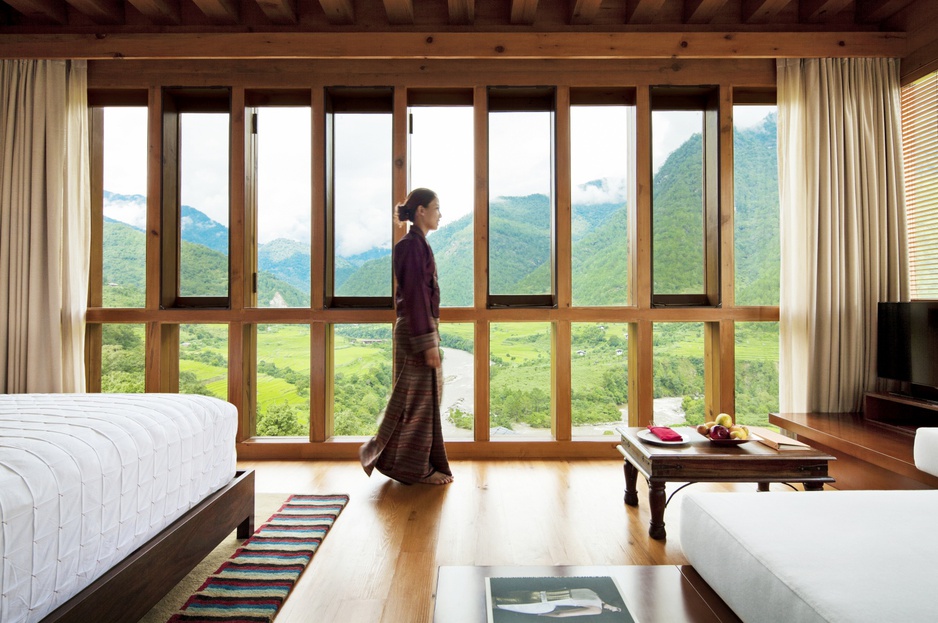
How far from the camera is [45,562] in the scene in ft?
3.74

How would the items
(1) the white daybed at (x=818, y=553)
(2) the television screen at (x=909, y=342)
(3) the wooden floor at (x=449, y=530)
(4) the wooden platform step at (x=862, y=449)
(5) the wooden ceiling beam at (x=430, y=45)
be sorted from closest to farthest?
(1) the white daybed at (x=818, y=553), (3) the wooden floor at (x=449, y=530), (4) the wooden platform step at (x=862, y=449), (2) the television screen at (x=909, y=342), (5) the wooden ceiling beam at (x=430, y=45)

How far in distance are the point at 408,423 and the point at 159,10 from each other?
3.04 m

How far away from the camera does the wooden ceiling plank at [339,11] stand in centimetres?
331

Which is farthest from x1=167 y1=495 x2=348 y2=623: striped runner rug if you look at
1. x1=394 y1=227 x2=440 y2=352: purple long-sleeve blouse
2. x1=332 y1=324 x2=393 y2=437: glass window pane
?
x1=332 y1=324 x2=393 y2=437: glass window pane

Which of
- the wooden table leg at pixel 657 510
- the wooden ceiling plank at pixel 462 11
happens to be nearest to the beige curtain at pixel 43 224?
the wooden ceiling plank at pixel 462 11

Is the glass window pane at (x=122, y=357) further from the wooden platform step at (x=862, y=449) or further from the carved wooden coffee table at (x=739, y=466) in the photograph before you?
the wooden platform step at (x=862, y=449)

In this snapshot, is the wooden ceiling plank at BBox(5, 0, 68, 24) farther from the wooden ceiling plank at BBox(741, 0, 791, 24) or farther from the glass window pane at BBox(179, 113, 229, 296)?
the wooden ceiling plank at BBox(741, 0, 791, 24)

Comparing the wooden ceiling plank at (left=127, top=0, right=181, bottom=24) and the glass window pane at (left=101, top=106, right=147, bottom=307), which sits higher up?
the wooden ceiling plank at (left=127, top=0, right=181, bottom=24)

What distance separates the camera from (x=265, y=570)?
1.91 m

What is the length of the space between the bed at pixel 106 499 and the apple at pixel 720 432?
78.1 inches

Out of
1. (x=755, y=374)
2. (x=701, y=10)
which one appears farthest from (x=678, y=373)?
(x=701, y=10)

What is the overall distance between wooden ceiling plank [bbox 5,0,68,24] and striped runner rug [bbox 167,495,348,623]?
347 cm

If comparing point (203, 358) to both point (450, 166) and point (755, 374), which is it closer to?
point (450, 166)

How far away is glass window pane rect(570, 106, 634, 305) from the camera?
12.2 ft
